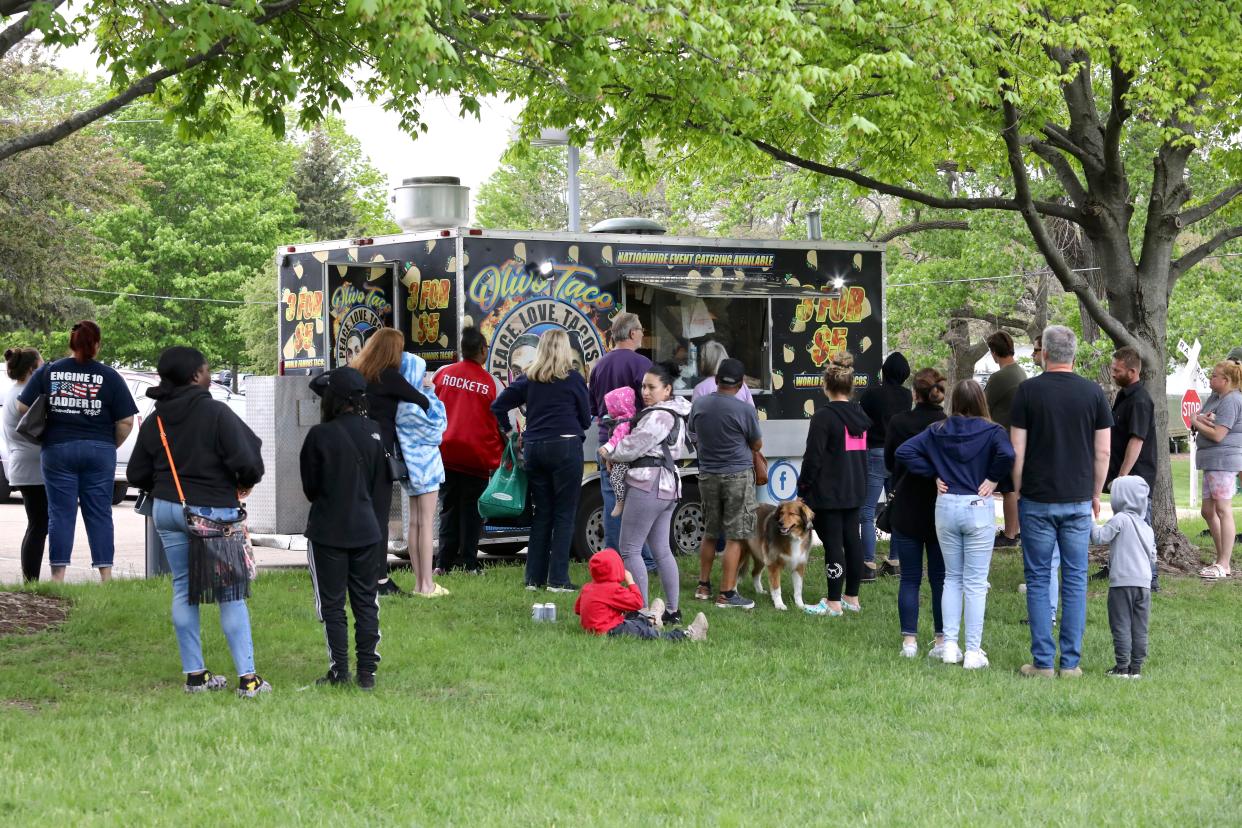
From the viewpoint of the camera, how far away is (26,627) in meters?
8.70

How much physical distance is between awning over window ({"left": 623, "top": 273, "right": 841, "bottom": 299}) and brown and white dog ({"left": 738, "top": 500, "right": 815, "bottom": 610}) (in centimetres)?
268

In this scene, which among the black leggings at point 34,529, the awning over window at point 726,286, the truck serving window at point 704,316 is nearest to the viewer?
the black leggings at point 34,529

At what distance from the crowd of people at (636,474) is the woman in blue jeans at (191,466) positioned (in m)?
0.01

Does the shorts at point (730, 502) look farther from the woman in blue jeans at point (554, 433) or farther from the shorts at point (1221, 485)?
the shorts at point (1221, 485)

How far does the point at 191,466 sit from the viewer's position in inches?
265

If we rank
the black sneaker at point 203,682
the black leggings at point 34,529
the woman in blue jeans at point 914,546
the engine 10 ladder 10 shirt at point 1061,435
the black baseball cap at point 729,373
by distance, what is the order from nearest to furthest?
1. the black sneaker at point 203,682
2. the engine 10 ladder 10 shirt at point 1061,435
3. the woman in blue jeans at point 914,546
4. the black baseball cap at point 729,373
5. the black leggings at point 34,529

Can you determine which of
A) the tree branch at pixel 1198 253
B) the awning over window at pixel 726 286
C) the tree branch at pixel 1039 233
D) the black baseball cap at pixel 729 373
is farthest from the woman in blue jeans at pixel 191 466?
the tree branch at pixel 1198 253

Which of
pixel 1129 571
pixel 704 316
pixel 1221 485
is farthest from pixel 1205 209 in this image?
pixel 1129 571

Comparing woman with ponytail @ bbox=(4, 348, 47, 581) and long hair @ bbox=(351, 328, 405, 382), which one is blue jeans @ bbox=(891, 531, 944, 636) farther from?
woman with ponytail @ bbox=(4, 348, 47, 581)

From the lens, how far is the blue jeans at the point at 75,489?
991 centimetres

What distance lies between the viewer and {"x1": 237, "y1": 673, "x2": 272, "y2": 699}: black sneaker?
6.89 meters

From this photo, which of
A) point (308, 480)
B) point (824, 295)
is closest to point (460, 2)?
point (308, 480)

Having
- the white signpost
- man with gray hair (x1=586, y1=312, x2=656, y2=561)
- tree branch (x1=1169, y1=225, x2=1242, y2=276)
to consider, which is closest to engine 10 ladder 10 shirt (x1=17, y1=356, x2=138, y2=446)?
man with gray hair (x1=586, y1=312, x2=656, y2=561)

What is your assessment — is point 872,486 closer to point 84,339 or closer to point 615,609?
point 615,609
